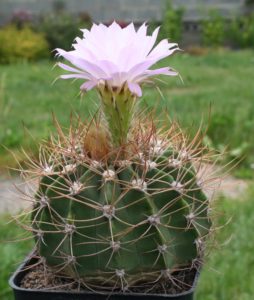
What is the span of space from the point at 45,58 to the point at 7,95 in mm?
6288

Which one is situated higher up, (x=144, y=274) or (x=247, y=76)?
(x=144, y=274)

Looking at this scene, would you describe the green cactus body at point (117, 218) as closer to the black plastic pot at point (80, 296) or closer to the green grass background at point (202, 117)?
the black plastic pot at point (80, 296)

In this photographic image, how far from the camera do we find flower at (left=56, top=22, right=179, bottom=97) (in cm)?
163

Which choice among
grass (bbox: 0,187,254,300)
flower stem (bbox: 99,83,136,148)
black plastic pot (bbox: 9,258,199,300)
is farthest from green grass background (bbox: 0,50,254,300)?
black plastic pot (bbox: 9,258,199,300)

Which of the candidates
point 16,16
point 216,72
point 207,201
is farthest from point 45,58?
point 207,201

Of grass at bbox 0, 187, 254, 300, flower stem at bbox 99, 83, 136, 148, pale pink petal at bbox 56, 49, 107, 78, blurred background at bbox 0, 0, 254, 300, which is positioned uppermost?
pale pink petal at bbox 56, 49, 107, 78

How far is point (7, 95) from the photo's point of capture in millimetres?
8211

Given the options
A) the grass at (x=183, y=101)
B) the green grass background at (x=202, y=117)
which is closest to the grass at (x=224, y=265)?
the green grass background at (x=202, y=117)

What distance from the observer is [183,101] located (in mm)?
7391

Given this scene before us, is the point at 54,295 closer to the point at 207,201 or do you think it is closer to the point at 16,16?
the point at 207,201

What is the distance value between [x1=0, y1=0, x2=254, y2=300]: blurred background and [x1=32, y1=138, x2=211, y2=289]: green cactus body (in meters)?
0.19

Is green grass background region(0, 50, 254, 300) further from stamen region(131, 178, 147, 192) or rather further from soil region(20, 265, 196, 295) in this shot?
stamen region(131, 178, 147, 192)

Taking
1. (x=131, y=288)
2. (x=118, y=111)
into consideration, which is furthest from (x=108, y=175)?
(x=131, y=288)

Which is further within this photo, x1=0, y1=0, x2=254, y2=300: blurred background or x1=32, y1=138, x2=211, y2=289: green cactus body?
x1=0, y1=0, x2=254, y2=300: blurred background
